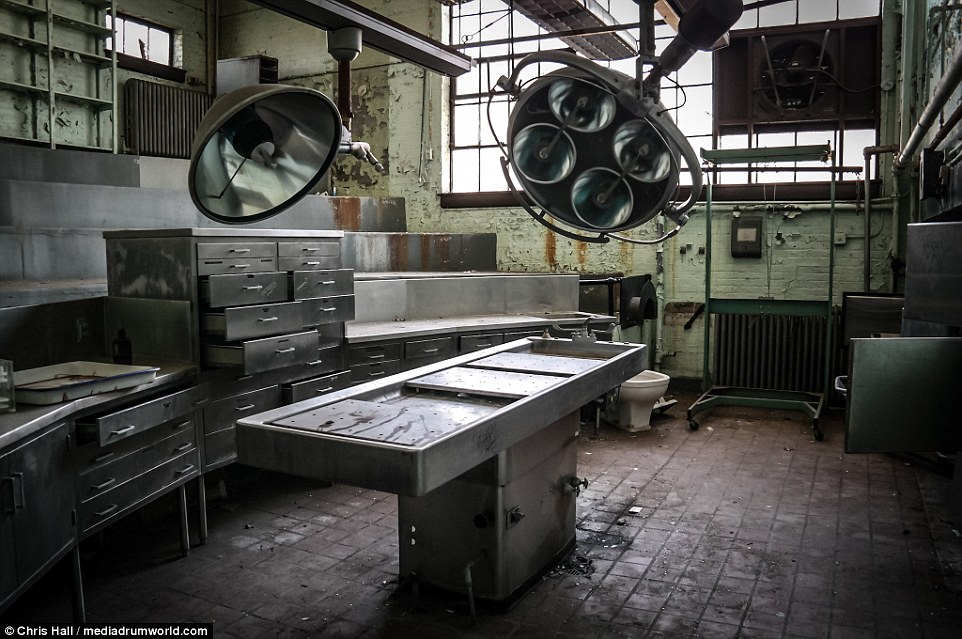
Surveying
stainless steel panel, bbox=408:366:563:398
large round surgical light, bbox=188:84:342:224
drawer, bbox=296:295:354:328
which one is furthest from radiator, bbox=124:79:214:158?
large round surgical light, bbox=188:84:342:224

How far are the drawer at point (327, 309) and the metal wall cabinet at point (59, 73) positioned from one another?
160 inches

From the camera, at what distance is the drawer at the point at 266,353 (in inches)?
135

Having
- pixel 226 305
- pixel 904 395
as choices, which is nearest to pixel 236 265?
pixel 226 305

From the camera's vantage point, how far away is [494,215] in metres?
7.41

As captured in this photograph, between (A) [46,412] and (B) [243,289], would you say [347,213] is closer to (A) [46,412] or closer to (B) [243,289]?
(B) [243,289]

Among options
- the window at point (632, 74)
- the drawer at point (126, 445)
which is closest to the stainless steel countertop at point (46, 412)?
the drawer at point (126, 445)

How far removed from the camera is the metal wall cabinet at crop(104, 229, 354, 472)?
3402mm

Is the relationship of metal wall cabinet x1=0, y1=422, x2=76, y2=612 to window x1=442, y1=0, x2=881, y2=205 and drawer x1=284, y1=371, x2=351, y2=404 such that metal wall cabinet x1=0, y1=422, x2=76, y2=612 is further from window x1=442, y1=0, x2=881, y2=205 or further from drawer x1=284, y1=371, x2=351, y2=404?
window x1=442, y1=0, x2=881, y2=205

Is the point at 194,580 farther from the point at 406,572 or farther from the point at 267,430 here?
the point at 267,430

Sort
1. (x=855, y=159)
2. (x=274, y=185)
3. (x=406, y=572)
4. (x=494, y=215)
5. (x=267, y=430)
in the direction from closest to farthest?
(x=274, y=185) → (x=267, y=430) → (x=406, y=572) → (x=855, y=159) → (x=494, y=215)

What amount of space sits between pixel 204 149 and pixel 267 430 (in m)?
0.87

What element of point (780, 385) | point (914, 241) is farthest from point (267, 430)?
point (780, 385)

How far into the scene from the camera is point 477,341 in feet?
17.1

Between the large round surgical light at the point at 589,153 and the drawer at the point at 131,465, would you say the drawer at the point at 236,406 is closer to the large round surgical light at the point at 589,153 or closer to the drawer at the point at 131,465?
the drawer at the point at 131,465
